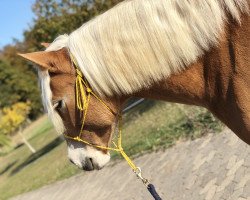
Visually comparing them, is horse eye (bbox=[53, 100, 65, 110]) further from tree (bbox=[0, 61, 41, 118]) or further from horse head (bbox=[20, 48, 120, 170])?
tree (bbox=[0, 61, 41, 118])

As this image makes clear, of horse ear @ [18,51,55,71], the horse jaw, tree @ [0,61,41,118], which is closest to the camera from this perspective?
horse ear @ [18,51,55,71]

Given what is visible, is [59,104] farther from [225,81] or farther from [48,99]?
[225,81]

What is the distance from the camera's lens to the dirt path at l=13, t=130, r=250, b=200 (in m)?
5.10

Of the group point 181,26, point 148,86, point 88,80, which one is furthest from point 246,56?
point 88,80

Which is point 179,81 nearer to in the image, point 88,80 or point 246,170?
point 88,80

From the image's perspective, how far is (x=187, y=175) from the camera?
5969 millimetres

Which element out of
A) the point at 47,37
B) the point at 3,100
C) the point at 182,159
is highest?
the point at 47,37

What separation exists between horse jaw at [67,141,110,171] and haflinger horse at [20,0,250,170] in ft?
0.62

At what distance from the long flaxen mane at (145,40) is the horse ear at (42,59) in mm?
121

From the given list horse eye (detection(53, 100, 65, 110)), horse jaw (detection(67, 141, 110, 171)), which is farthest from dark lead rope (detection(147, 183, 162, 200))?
horse eye (detection(53, 100, 65, 110))

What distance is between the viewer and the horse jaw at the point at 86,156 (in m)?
2.92

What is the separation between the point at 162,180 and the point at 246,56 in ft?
14.7

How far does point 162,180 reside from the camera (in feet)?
21.0

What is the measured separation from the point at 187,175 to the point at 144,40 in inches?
155
